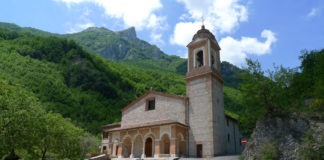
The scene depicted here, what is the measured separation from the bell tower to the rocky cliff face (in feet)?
22.4

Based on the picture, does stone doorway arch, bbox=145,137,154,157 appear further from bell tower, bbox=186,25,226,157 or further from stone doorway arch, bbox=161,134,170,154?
bell tower, bbox=186,25,226,157

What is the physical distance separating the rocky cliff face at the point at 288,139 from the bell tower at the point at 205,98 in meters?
6.82

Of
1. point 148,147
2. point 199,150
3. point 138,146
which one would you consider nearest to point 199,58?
point 199,150

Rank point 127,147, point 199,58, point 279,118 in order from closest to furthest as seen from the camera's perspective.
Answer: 1. point 279,118
2. point 127,147
3. point 199,58

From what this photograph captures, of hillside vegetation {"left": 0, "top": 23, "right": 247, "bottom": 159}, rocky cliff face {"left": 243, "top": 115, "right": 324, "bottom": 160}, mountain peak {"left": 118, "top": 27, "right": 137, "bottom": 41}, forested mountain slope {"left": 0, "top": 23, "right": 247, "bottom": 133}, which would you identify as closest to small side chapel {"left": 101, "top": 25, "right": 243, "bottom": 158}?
rocky cliff face {"left": 243, "top": 115, "right": 324, "bottom": 160}

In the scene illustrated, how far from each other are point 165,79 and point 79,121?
32.6 m

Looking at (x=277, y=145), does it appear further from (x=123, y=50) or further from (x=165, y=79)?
(x=123, y=50)

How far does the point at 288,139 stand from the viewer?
666 inches

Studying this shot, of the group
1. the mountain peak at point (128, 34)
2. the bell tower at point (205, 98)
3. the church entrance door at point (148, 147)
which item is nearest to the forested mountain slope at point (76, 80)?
the church entrance door at point (148, 147)

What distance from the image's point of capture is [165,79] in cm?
8012

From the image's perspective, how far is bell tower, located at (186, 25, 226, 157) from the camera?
25.5 metres

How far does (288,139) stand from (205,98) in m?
10.7

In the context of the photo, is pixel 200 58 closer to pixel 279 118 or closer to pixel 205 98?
pixel 205 98

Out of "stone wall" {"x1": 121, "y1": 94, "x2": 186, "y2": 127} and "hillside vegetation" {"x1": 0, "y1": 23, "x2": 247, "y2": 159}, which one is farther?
"hillside vegetation" {"x1": 0, "y1": 23, "x2": 247, "y2": 159}
